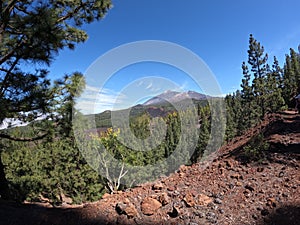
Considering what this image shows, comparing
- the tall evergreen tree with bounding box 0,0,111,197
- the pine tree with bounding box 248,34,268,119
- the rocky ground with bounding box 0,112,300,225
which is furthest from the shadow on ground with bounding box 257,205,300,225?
the pine tree with bounding box 248,34,268,119

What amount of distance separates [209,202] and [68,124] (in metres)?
4.19

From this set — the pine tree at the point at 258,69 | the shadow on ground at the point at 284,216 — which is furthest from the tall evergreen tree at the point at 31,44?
the pine tree at the point at 258,69

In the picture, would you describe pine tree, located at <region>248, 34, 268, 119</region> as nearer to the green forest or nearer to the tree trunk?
the green forest

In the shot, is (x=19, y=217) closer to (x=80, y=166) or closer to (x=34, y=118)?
(x=34, y=118)

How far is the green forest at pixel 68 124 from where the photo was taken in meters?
4.63

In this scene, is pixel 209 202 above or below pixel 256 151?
below

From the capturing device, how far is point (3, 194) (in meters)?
5.89

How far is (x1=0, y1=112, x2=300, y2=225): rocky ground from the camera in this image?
11.3 ft

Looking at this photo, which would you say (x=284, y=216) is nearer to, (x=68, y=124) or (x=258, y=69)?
(x=68, y=124)

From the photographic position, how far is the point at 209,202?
3826 mm

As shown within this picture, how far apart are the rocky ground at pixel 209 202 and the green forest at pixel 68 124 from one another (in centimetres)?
95

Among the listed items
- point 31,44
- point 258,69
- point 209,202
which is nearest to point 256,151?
point 209,202

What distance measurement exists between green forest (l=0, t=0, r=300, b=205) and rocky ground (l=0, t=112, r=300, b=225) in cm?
95

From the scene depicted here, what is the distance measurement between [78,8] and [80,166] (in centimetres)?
1881
